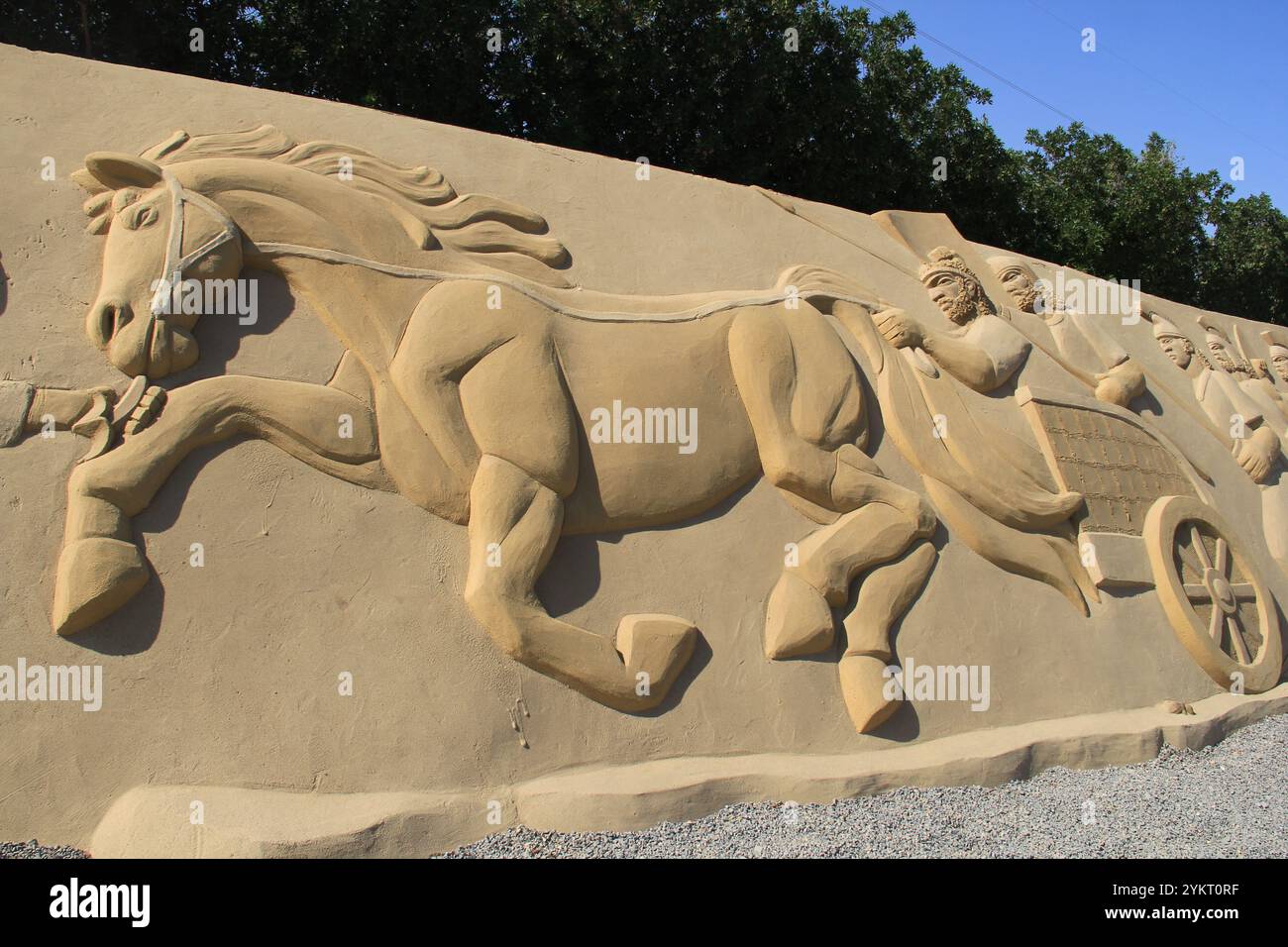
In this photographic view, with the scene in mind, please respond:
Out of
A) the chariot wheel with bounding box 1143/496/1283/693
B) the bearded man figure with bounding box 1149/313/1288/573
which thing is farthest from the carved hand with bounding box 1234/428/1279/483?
the chariot wheel with bounding box 1143/496/1283/693

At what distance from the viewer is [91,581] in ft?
9.77

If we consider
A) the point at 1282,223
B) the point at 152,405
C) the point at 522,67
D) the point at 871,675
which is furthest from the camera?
the point at 1282,223

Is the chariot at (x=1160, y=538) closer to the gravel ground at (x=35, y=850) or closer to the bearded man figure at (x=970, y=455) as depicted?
the bearded man figure at (x=970, y=455)

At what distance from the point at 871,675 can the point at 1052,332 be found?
2.71m

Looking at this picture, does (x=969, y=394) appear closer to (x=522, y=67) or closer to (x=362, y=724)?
(x=362, y=724)

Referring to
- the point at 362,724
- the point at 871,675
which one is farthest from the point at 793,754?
the point at 362,724

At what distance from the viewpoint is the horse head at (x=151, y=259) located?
3.25 meters

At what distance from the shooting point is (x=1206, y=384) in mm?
6496

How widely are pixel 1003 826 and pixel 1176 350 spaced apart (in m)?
4.04

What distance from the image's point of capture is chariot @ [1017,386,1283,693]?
199 inches

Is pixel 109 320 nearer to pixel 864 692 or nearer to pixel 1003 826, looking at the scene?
pixel 864 692

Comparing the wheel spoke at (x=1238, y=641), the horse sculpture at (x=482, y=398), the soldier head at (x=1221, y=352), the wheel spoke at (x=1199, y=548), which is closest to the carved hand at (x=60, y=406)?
the horse sculpture at (x=482, y=398)

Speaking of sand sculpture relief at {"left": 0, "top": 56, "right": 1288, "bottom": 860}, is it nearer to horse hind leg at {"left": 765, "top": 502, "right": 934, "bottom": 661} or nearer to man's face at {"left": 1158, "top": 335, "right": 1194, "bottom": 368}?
horse hind leg at {"left": 765, "top": 502, "right": 934, "bottom": 661}

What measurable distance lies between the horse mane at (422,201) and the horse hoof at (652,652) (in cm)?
138
